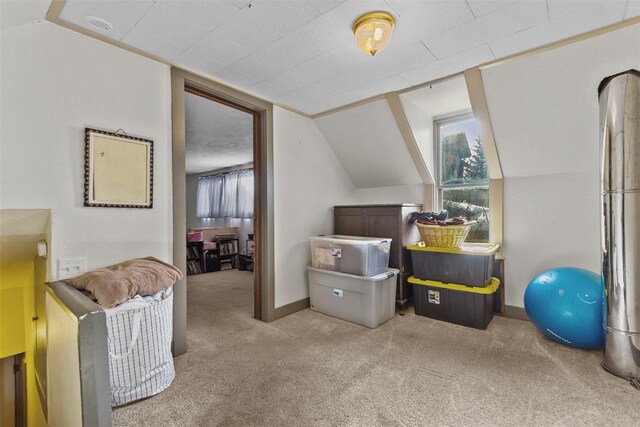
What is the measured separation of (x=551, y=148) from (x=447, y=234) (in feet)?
3.79

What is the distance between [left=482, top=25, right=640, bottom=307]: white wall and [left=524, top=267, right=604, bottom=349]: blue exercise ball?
20.3 inches

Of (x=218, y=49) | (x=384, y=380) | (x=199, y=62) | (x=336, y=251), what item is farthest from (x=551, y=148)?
(x=199, y=62)

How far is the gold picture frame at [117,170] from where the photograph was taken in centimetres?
189

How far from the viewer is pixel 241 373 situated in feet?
6.63

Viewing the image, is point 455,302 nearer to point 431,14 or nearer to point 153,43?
point 431,14

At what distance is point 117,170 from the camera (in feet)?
6.57

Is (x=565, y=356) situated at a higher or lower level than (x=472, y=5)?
lower

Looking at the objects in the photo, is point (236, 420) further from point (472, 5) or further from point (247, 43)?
point (472, 5)

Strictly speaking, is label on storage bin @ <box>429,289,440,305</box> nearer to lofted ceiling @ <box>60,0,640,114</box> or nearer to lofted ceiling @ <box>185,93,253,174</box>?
lofted ceiling @ <box>60,0,640,114</box>

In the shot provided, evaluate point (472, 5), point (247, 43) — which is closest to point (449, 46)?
point (472, 5)

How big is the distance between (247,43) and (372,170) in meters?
2.25

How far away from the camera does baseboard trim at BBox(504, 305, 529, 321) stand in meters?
2.94

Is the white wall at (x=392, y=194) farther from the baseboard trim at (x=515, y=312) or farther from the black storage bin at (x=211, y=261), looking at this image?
the black storage bin at (x=211, y=261)

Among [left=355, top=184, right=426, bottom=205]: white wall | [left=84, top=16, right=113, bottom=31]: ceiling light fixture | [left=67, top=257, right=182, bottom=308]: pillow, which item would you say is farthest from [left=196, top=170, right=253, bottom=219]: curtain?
[left=84, top=16, right=113, bottom=31]: ceiling light fixture
